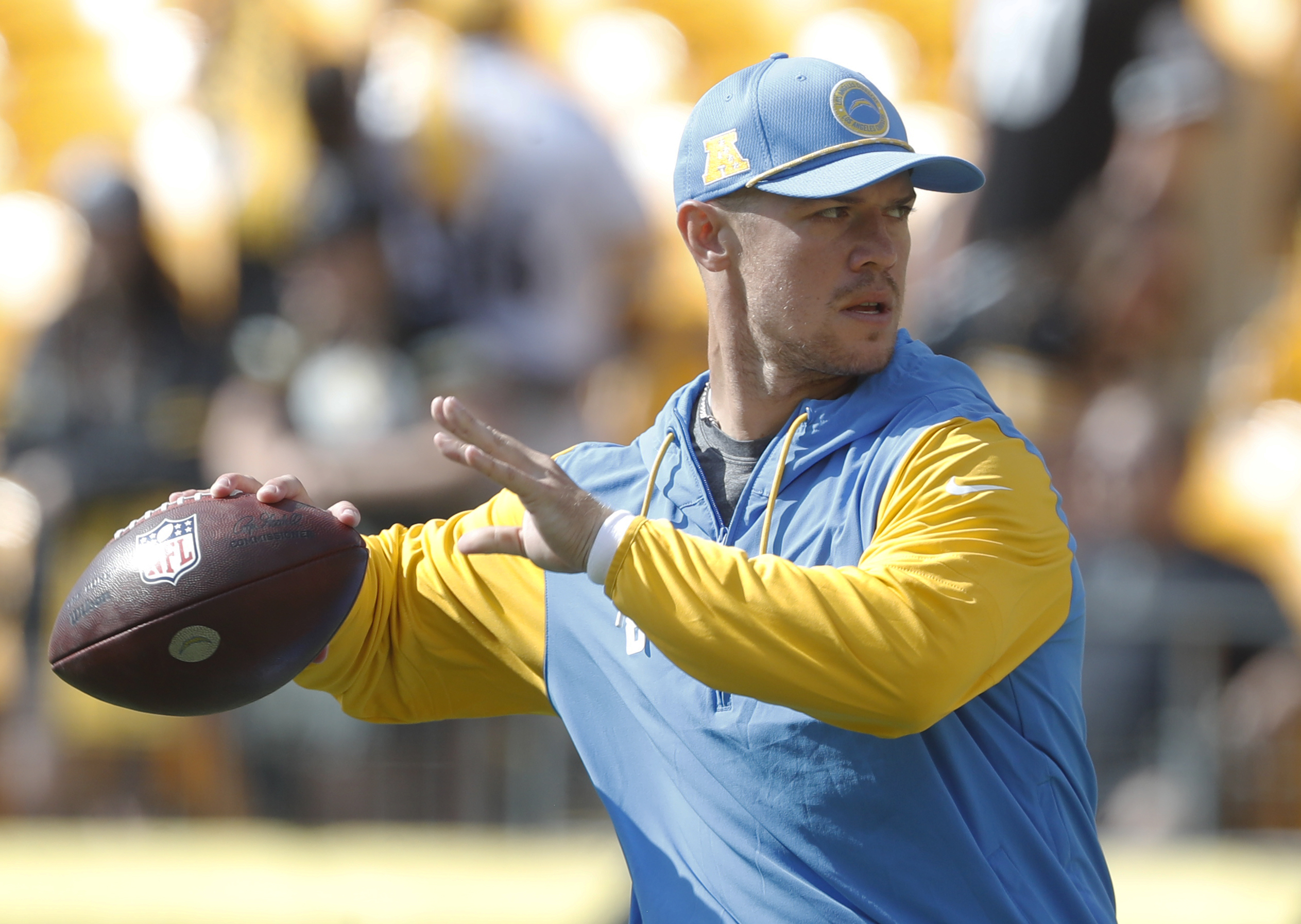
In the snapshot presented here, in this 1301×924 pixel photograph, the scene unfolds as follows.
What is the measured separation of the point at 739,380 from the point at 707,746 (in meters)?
0.66

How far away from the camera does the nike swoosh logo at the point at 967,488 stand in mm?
2328

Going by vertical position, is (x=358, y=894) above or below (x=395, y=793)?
above

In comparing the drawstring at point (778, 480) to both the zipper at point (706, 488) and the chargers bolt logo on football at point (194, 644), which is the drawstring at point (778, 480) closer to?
the zipper at point (706, 488)

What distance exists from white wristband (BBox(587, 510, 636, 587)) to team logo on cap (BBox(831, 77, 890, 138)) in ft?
2.62

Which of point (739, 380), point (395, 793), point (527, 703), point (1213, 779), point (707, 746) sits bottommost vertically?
point (395, 793)

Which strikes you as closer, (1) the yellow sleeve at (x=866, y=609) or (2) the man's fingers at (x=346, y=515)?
(1) the yellow sleeve at (x=866, y=609)

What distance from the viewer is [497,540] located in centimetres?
232

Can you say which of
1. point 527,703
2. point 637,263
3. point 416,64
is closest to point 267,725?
point 637,263

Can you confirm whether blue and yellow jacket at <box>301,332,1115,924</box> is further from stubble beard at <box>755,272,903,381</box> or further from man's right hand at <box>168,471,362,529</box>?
man's right hand at <box>168,471,362,529</box>

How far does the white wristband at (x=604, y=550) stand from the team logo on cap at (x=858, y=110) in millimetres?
797

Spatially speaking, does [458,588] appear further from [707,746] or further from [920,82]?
[920,82]

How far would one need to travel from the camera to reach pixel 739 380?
112 inches

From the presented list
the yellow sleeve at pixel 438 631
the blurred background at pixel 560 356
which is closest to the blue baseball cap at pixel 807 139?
the yellow sleeve at pixel 438 631

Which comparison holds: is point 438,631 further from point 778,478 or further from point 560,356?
point 560,356
